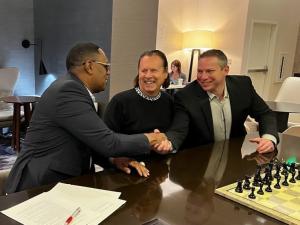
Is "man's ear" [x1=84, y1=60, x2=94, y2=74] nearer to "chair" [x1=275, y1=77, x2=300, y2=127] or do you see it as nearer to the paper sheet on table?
the paper sheet on table

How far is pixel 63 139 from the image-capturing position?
1486 mm

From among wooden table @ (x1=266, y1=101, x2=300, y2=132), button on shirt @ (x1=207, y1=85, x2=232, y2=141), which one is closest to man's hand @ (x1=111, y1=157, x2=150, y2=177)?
button on shirt @ (x1=207, y1=85, x2=232, y2=141)

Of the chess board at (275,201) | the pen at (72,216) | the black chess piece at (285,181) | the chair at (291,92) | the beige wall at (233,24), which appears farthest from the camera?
the beige wall at (233,24)

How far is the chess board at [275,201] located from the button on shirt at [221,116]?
0.76m

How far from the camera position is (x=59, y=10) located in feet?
14.8

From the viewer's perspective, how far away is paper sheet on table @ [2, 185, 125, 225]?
41.1 inches

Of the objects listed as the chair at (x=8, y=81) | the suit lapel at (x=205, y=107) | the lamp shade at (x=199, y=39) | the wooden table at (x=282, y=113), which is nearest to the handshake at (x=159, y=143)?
the suit lapel at (x=205, y=107)

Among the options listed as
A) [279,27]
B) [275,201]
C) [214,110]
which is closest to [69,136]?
[275,201]

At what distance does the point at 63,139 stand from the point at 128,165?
311 mm

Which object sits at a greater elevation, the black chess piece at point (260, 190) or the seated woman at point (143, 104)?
the seated woman at point (143, 104)

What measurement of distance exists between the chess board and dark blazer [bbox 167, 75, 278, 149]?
1.84 ft

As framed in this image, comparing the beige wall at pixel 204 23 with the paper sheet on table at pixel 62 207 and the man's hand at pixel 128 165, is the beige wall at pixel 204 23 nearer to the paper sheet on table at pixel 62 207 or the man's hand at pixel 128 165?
the man's hand at pixel 128 165

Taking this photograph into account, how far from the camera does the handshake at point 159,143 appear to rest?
1.60m

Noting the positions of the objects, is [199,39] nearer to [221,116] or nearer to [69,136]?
[221,116]
